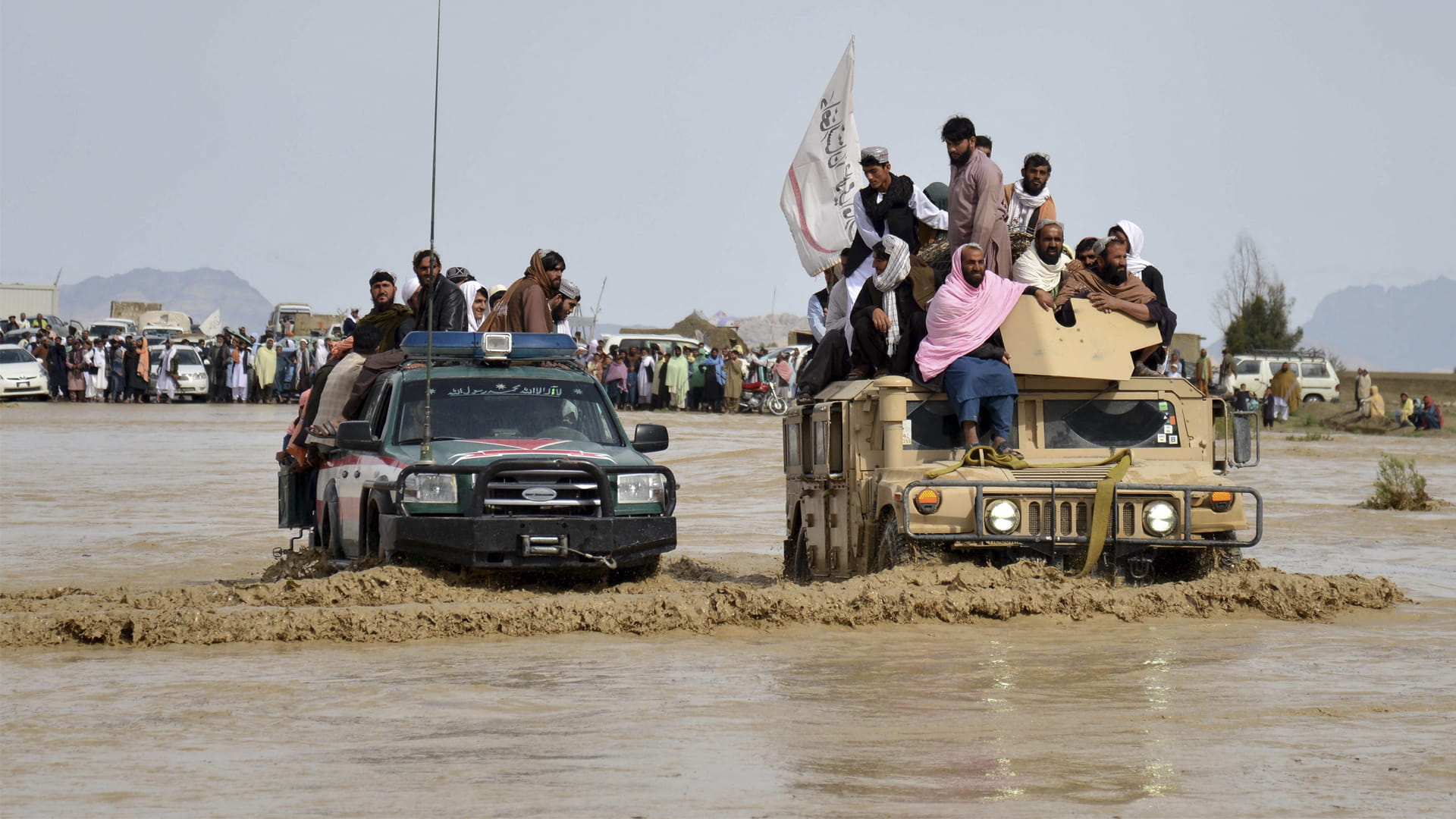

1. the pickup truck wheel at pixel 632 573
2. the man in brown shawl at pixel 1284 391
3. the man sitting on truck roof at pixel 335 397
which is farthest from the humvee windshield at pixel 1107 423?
the man in brown shawl at pixel 1284 391

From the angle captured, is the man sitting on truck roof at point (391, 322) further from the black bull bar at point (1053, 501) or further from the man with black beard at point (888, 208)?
the black bull bar at point (1053, 501)

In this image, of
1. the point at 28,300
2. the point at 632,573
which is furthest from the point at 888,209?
the point at 28,300

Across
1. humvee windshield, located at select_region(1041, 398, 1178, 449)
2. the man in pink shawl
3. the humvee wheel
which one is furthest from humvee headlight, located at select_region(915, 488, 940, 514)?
the humvee wheel

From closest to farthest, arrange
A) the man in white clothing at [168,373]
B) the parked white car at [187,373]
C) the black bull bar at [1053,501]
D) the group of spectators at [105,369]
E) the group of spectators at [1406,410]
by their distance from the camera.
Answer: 1. the black bull bar at [1053,501]
2. the group of spectators at [1406,410]
3. the group of spectators at [105,369]
4. the man in white clothing at [168,373]
5. the parked white car at [187,373]

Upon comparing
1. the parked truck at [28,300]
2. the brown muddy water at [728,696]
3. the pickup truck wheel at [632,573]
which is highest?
the parked truck at [28,300]

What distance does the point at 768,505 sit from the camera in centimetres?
2112

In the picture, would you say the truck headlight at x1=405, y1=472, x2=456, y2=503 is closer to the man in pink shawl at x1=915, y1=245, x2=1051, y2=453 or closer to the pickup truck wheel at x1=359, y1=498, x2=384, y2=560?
the pickup truck wheel at x1=359, y1=498, x2=384, y2=560

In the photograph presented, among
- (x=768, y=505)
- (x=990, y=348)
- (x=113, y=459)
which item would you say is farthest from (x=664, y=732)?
(x=113, y=459)

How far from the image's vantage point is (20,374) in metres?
40.3

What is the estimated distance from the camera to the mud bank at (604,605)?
30.3ft

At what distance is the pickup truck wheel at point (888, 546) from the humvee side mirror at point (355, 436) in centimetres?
301

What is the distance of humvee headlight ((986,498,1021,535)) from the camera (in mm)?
10055

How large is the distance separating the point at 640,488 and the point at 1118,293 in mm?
3166

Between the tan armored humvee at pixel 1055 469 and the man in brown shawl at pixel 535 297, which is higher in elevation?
the man in brown shawl at pixel 535 297
